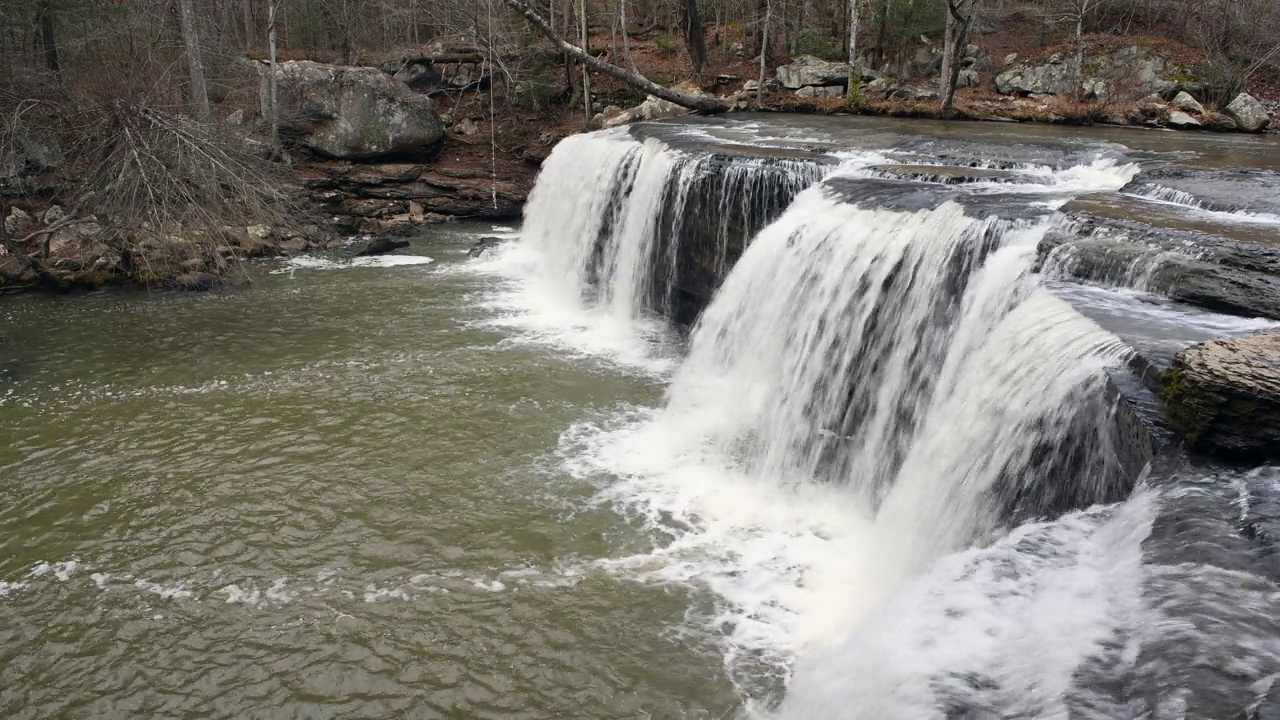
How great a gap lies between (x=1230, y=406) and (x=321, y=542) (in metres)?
6.25

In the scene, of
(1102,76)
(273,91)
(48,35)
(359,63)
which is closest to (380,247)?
(273,91)

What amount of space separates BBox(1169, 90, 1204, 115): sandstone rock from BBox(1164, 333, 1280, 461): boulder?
17.4 metres

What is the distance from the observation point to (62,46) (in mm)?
18969

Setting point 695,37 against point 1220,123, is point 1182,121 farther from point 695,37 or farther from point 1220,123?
point 695,37

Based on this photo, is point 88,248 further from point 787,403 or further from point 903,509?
point 903,509

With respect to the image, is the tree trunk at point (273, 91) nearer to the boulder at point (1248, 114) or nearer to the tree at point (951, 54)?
the tree at point (951, 54)

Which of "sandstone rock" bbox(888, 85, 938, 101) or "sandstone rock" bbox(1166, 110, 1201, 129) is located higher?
"sandstone rock" bbox(888, 85, 938, 101)

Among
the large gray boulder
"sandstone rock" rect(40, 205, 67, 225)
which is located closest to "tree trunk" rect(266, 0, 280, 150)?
the large gray boulder

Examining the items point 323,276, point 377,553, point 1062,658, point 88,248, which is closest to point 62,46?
point 88,248

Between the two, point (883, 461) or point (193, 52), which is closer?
point (883, 461)

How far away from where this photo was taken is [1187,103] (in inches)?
736

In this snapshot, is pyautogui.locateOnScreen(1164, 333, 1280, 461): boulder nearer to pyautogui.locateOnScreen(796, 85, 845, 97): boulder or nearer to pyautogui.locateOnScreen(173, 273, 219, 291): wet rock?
pyautogui.locateOnScreen(173, 273, 219, 291): wet rock

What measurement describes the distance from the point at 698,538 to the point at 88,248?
12.9m

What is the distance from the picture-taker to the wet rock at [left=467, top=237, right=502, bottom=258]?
1688 cm
